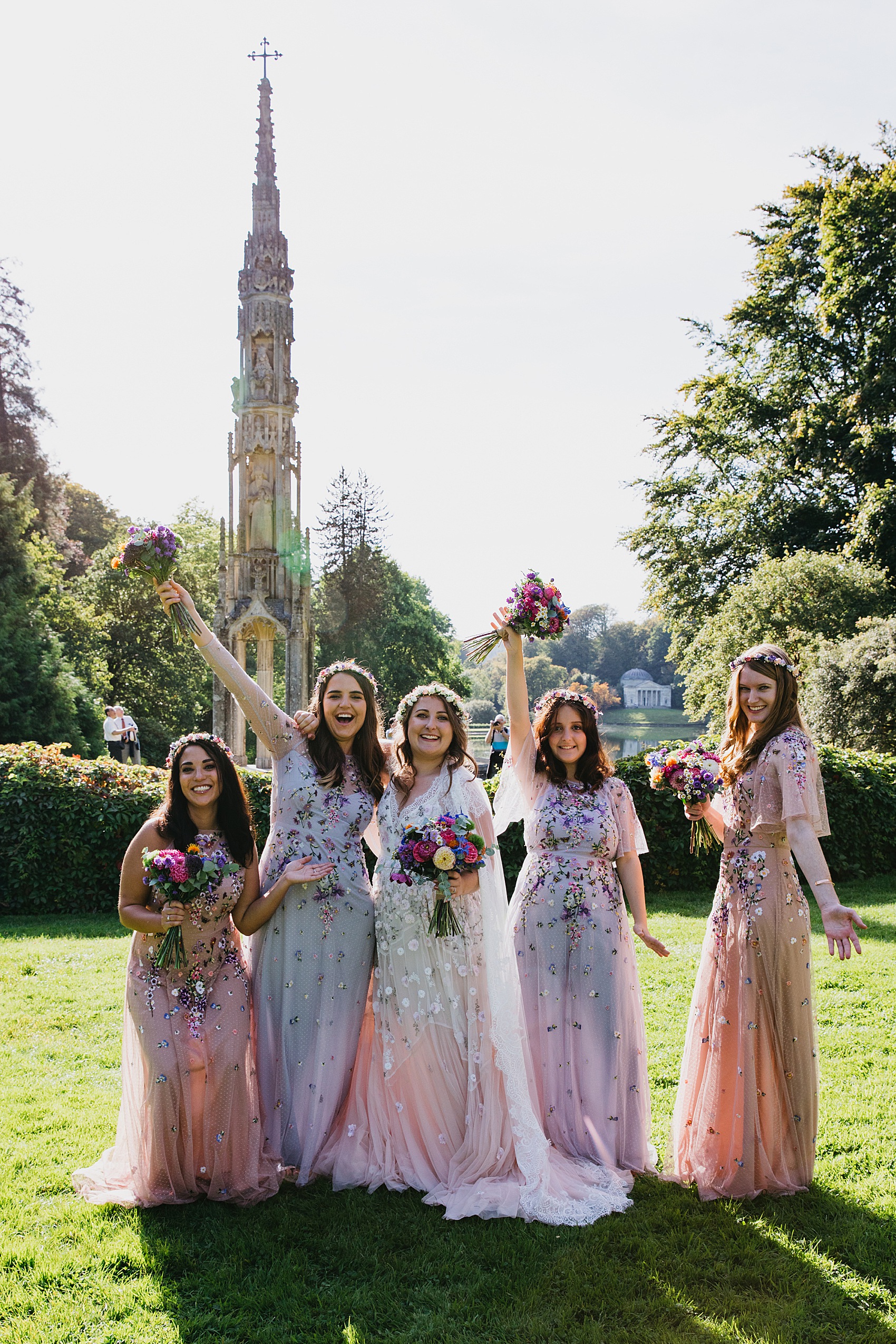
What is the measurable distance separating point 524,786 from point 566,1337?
2.48 m

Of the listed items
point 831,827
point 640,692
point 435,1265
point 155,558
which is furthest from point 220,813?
point 640,692

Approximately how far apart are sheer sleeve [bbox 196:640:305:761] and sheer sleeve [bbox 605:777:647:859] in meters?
1.69

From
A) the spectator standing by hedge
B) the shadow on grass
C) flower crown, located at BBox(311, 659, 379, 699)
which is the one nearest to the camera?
the shadow on grass

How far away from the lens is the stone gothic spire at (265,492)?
25.9 m

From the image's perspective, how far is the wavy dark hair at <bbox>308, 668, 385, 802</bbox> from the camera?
4.84 metres

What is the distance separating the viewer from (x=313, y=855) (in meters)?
4.73

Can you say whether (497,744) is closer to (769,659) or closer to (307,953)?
(307,953)

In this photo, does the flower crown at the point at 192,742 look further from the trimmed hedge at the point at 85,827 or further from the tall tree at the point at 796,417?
the tall tree at the point at 796,417

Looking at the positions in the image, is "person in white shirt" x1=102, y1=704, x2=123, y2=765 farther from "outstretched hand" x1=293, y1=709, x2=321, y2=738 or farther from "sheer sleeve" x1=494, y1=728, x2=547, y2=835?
"sheer sleeve" x1=494, y1=728, x2=547, y2=835

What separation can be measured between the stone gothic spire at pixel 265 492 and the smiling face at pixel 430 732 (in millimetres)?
21067

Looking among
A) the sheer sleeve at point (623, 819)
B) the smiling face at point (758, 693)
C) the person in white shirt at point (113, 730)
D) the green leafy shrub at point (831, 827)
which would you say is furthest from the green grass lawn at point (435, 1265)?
the person in white shirt at point (113, 730)

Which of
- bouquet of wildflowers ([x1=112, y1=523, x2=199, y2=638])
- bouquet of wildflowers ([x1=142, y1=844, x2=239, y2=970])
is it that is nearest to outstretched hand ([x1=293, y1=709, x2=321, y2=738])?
bouquet of wildflowers ([x1=112, y1=523, x2=199, y2=638])

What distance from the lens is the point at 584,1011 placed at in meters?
4.74

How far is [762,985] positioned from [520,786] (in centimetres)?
156
